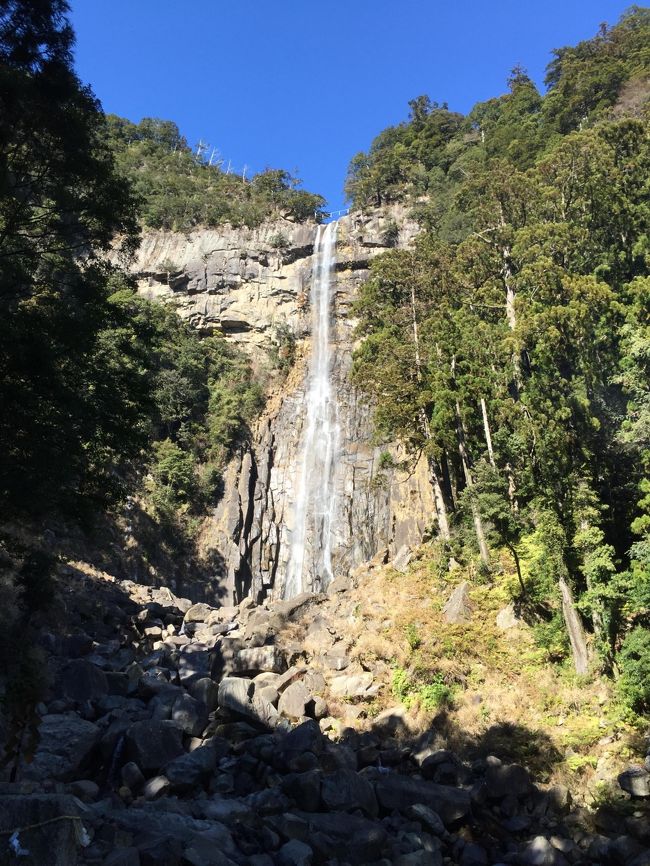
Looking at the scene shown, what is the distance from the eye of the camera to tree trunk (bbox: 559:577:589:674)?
13258 millimetres

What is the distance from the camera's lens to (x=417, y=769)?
10.8 meters

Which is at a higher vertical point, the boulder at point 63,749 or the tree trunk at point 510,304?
the tree trunk at point 510,304

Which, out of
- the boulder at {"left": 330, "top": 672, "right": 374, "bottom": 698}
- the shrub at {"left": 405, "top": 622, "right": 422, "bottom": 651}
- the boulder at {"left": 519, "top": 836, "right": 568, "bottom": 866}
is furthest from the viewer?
the shrub at {"left": 405, "top": 622, "right": 422, "bottom": 651}

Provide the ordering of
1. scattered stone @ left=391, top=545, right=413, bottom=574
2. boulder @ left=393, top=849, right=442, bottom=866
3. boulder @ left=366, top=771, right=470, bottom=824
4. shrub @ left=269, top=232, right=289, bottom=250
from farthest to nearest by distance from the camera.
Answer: shrub @ left=269, top=232, right=289, bottom=250 → scattered stone @ left=391, top=545, right=413, bottom=574 → boulder @ left=366, top=771, right=470, bottom=824 → boulder @ left=393, top=849, right=442, bottom=866

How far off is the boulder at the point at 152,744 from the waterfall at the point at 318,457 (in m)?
19.8

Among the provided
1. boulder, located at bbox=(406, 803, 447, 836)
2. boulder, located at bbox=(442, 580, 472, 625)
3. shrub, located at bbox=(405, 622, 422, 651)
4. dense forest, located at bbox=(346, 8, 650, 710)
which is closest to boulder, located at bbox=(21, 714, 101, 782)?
boulder, located at bbox=(406, 803, 447, 836)

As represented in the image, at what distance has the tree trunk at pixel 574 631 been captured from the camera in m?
13.3

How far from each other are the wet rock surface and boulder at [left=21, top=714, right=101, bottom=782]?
23 millimetres

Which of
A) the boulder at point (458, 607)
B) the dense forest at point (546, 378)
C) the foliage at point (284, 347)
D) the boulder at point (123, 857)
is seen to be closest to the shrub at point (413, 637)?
the boulder at point (458, 607)

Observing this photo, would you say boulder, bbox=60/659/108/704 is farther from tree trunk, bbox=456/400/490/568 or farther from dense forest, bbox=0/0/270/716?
tree trunk, bbox=456/400/490/568

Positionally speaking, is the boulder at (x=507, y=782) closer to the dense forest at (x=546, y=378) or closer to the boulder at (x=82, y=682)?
the dense forest at (x=546, y=378)

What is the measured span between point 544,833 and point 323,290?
3625 centimetres

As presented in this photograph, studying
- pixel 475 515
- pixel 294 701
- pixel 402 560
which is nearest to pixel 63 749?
pixel 294 701

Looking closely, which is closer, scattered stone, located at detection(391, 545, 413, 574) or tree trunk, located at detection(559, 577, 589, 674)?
tree trunk, located at detection(559, 577, 589, 674)
